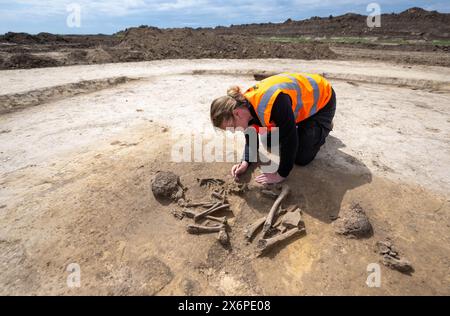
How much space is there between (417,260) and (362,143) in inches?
91.7

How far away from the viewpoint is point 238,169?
3746 mm

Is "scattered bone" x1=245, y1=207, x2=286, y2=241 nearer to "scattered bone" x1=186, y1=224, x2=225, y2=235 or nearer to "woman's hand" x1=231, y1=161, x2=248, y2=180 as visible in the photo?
"scattered bone" x1=186, y1=224, x2=225, y2=235

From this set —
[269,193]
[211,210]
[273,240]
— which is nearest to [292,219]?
[273,240]

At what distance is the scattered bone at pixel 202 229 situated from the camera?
3053 mm

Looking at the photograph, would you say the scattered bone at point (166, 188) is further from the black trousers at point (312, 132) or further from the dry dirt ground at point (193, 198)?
the black trousers at point (312, 132)

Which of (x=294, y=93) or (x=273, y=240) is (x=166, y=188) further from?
(x=294, y=93)

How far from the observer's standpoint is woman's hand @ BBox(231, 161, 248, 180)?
12.3 ft

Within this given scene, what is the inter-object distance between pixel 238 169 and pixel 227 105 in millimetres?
1002

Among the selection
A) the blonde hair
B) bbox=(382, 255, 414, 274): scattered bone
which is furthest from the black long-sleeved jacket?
bbox=(382, 255, 414, 274): scattered bone

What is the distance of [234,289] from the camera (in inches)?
101

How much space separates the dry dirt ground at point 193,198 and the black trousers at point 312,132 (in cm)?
18

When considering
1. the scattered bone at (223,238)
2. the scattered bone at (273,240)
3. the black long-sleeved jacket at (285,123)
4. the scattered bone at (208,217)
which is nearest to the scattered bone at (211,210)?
the scattered bone at (208,217)

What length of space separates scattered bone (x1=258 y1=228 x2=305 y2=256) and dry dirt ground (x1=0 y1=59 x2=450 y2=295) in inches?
3.1
